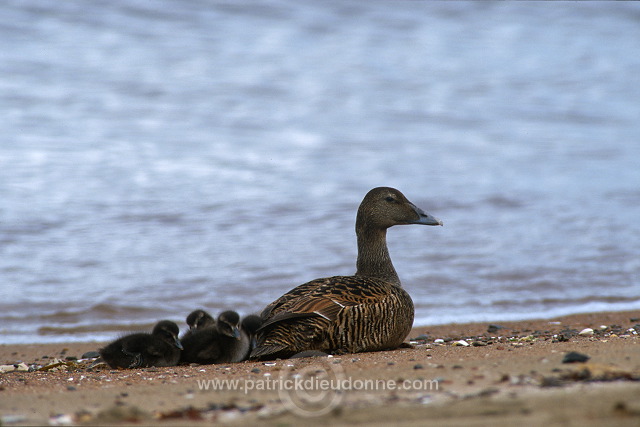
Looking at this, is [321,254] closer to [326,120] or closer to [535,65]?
[326,120]

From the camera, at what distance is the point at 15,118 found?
51.0 ft

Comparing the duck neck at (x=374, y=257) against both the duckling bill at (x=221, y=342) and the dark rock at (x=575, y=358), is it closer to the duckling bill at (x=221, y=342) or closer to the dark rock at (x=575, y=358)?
the duckling bill at (x=221, y=342)

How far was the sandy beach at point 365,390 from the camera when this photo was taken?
347 centimetres

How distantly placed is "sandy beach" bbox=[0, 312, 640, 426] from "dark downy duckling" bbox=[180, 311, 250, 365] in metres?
0.16

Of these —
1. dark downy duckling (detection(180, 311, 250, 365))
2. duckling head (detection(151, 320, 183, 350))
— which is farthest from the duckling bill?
duckling head (detection(151, 320, 183, 350))

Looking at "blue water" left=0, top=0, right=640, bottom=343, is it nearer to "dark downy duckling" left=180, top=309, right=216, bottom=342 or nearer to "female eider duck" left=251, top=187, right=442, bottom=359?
"dark downy duckling" left=180, top=309, right=216, bottom=342

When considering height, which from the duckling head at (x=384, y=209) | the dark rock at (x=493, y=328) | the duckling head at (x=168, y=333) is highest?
the duckling head at (x=384, y=209)

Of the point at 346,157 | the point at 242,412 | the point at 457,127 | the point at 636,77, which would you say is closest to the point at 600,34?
the point at 636,77

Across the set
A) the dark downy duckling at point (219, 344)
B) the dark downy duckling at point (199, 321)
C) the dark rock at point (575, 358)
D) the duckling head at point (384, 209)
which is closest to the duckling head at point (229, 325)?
the dark downy duckling at point (219, 344)

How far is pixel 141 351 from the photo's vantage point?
20.2ft

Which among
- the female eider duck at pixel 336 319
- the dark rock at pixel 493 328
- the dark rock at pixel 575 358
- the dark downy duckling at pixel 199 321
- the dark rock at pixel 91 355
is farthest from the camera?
the dark rock at pixel 493 328

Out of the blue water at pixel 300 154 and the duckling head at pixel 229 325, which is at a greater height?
the blue water at pixel 300 154

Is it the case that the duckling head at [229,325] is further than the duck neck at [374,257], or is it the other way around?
the duck neck at [374,257]

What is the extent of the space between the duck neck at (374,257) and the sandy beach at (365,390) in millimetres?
1082
